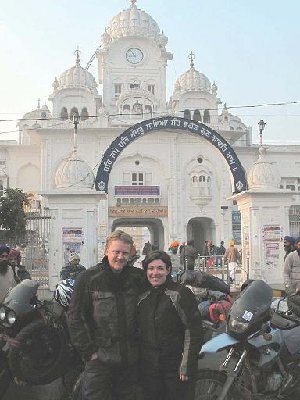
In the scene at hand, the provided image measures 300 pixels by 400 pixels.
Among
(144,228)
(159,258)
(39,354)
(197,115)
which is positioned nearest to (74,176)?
(39,354)

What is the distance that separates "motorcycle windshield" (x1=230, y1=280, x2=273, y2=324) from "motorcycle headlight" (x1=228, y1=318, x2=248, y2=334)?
0.08ft

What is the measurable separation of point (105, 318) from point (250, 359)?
1.29 metres

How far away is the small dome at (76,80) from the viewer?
35.8 m

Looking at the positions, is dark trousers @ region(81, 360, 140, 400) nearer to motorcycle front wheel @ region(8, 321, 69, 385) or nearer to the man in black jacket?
the man in black jacket

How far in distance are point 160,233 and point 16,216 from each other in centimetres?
1712

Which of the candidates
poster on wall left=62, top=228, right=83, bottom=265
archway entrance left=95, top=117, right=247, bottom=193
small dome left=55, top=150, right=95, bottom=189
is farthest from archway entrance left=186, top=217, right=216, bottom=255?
poster on wall left=62, top=228, right=83, bottom=265

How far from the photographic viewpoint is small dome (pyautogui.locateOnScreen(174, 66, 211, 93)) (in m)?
37.0

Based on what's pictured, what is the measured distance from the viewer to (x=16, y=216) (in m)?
18.7

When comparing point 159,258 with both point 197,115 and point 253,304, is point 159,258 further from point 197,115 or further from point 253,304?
point 197,115

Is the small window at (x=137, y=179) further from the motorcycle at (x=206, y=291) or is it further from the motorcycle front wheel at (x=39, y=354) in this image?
the motorcycle front wheel at (x=39, y=354)

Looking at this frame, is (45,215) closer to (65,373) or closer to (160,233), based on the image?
(65,373)

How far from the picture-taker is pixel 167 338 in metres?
3.45

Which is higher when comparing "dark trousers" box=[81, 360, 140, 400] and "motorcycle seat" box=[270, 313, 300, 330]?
"motorcycle seat" box=[270, 313, 300, 330]

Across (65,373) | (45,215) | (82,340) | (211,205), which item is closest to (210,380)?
(82,340)
